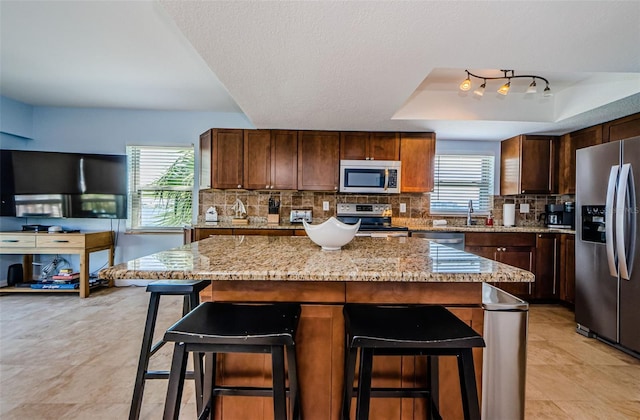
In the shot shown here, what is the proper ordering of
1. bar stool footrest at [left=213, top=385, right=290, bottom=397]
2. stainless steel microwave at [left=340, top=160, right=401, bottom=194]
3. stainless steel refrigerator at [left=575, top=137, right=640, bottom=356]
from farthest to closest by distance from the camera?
stainless steel microwave at [left=340, top=160, right=401, bottom=194]
stainless steel refrigerator at [left=575, top=137, right=640, bottom=356]
bar stool footrest at [left=213, top=385, right=290, bottom=397]

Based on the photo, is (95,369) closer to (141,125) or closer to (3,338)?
(3,338)

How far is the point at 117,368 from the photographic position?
2.25m

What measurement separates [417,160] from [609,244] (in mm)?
2066

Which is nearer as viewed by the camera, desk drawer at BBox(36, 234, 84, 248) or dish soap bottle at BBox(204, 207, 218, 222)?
desk drawer at BBox(36, 234, 84, 248)

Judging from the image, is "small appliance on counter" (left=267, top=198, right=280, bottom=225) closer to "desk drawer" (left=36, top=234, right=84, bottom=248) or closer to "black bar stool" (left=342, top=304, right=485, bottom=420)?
"desk drawer" (left=36, top=234, right=84, bottom=248)

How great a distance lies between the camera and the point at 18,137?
4.36 m

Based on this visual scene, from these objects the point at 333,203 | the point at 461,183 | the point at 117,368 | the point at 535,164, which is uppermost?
the point at 535,164

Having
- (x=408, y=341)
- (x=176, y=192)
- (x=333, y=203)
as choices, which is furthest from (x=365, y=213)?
(x=408, y=341)

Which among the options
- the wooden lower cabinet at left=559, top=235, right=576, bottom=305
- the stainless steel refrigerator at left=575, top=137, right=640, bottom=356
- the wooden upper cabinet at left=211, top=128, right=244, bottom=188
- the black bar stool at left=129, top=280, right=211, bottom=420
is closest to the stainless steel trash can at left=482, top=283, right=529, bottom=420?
the black bar stool at left=129, top=280, right=211, bottom=420

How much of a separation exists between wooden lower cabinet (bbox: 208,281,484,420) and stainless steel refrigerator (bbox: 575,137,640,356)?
6.33 feet

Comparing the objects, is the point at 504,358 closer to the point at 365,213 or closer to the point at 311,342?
the point at 311,342

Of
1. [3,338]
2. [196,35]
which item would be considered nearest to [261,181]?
[196,35]

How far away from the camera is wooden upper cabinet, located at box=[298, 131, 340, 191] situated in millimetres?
4102

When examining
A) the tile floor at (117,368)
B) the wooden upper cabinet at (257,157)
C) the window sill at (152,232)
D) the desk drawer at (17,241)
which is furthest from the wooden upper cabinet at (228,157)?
the desk drawer at (17,241)
